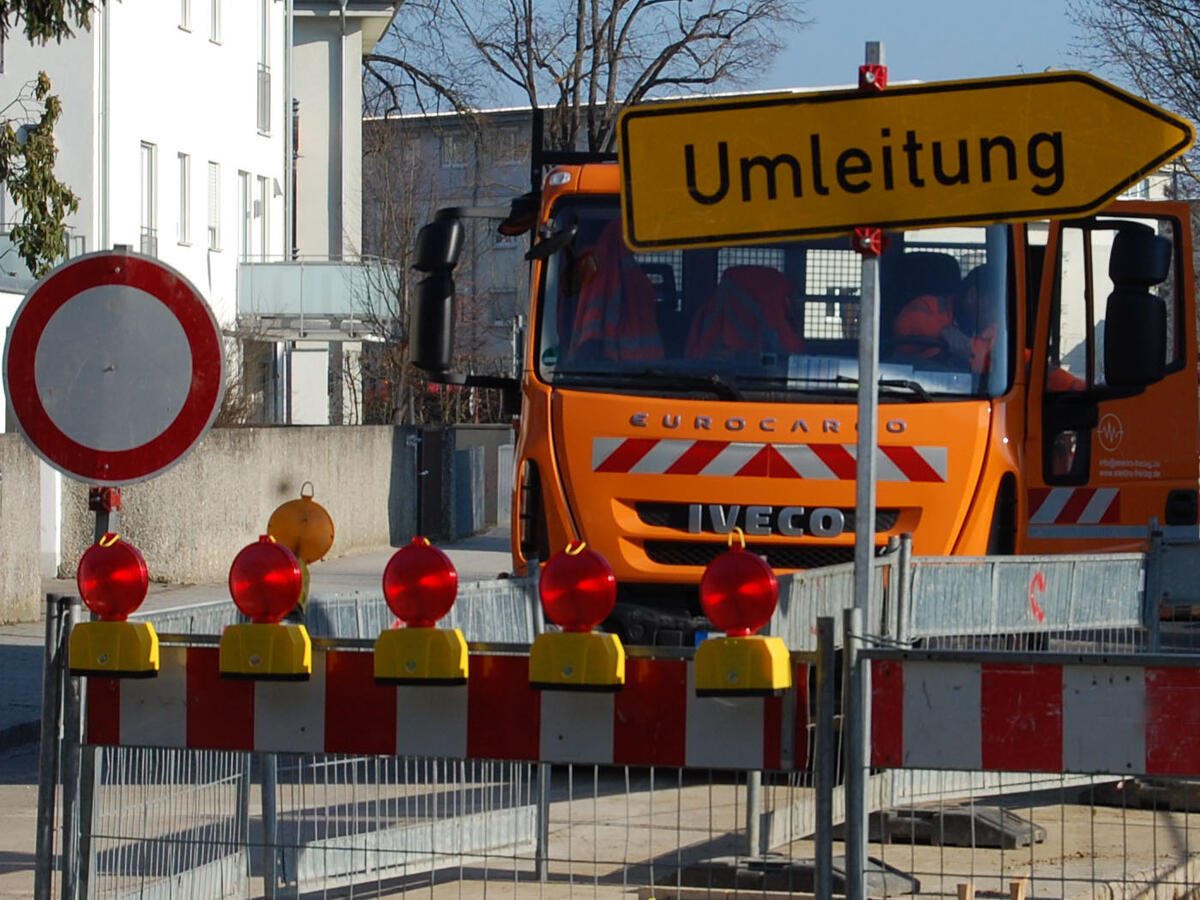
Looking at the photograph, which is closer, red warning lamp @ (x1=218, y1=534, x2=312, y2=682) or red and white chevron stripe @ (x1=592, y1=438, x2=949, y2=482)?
red warning lamp @ (x1=218, y1=534, x2=312, y2=682)

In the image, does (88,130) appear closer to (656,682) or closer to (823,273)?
(823,273)

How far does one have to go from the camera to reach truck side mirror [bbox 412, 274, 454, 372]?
991cm

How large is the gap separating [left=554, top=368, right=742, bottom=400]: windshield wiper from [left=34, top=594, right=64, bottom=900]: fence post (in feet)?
17.3

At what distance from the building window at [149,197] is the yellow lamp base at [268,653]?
28417 millimetres

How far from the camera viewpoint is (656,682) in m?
4.41

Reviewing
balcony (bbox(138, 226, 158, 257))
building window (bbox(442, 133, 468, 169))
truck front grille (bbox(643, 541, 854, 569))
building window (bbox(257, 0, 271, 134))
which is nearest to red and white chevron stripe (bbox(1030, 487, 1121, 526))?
truck front grille (bbox(643, 541, 854, 569))

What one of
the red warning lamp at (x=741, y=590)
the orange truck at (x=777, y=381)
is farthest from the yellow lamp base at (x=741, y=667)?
the orange truck at (x=777, y=381)

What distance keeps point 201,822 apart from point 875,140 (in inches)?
107

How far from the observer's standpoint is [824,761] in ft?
13.9

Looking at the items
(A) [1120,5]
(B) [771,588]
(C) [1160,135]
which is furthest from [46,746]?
(A) [1120,5]

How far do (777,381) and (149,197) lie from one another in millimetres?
24456

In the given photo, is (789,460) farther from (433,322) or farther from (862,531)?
(862,531)

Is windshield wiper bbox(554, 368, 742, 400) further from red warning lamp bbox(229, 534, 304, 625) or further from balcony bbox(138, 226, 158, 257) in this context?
balcony bbox(138, 226, 158, 257)

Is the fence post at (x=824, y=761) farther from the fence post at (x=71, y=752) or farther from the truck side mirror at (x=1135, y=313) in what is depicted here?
the truck side mirror at (x=1135, y=313)
